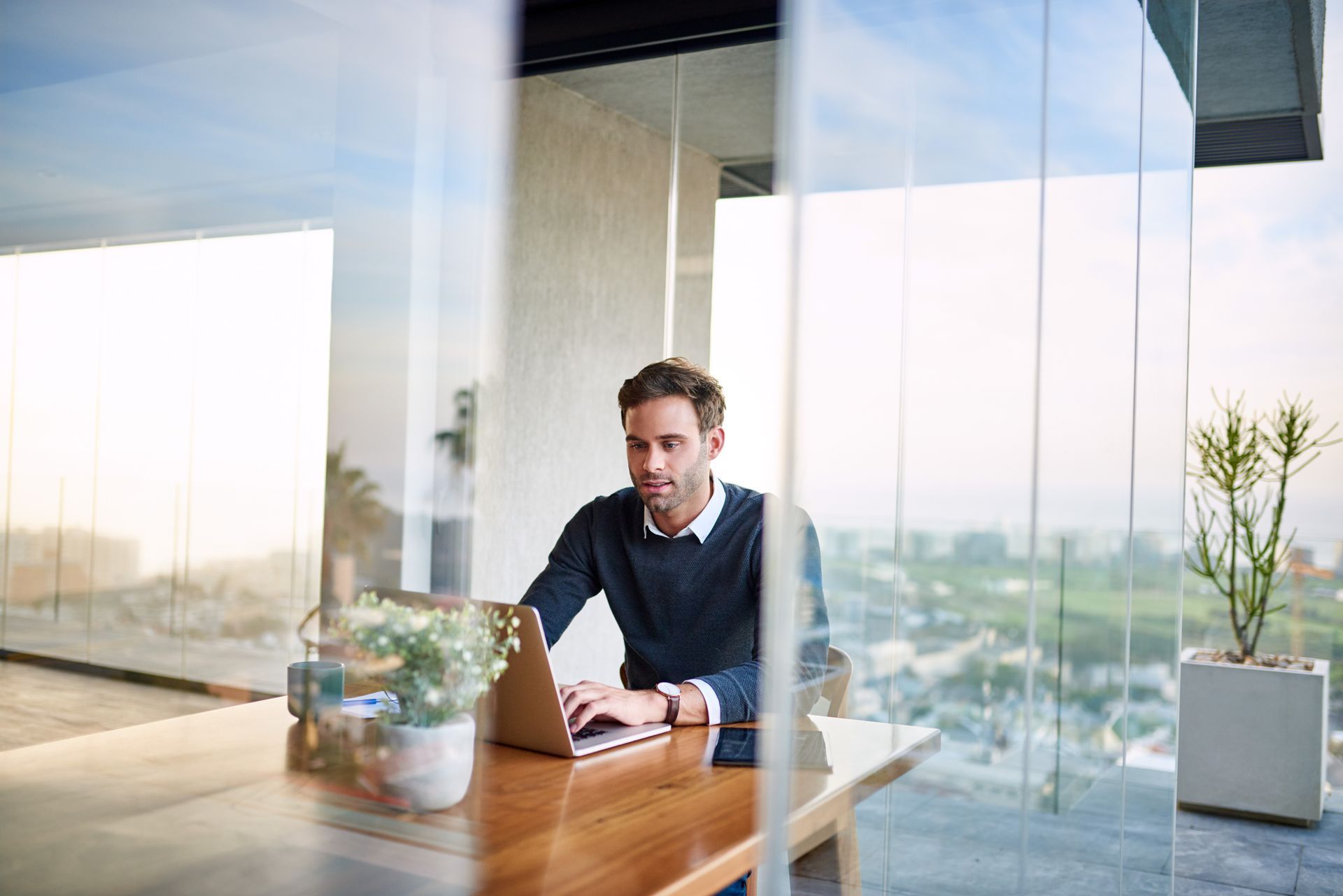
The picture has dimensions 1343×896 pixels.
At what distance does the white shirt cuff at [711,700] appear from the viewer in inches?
77.2

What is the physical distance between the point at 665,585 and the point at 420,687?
1059 millimetres

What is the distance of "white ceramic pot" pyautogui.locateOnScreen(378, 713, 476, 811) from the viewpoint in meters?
1.23

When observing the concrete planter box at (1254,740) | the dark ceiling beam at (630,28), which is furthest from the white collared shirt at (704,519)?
the concrete planter box at (1254,740)

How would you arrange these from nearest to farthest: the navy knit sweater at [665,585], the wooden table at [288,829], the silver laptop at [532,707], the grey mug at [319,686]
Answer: the wooden table at [288,829], the grey mug at [319,686], the silver laptop at [532,707], the navy knit sweater at [665,585]

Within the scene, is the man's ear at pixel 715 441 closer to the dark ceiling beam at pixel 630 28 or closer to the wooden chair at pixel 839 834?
the wooden chair at pixel 839 834

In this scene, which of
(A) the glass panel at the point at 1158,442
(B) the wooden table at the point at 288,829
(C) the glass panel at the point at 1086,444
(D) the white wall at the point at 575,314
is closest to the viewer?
(B) the wooden table at the point at 288,829

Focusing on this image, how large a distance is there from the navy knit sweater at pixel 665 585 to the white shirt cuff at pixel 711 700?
16 cm

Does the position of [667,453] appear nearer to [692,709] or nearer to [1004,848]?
[692,709]

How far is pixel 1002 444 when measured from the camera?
1353mm

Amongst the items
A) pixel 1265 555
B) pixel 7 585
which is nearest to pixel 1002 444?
pixel 7 585

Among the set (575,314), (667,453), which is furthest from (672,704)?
(575,314)

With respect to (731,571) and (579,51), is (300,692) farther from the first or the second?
(579,51)

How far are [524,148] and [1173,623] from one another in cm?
265

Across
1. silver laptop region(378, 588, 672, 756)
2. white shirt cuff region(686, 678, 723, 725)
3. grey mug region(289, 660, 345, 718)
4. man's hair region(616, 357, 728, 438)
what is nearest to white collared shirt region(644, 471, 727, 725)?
man's hair region(616, 357, 728, 438)
